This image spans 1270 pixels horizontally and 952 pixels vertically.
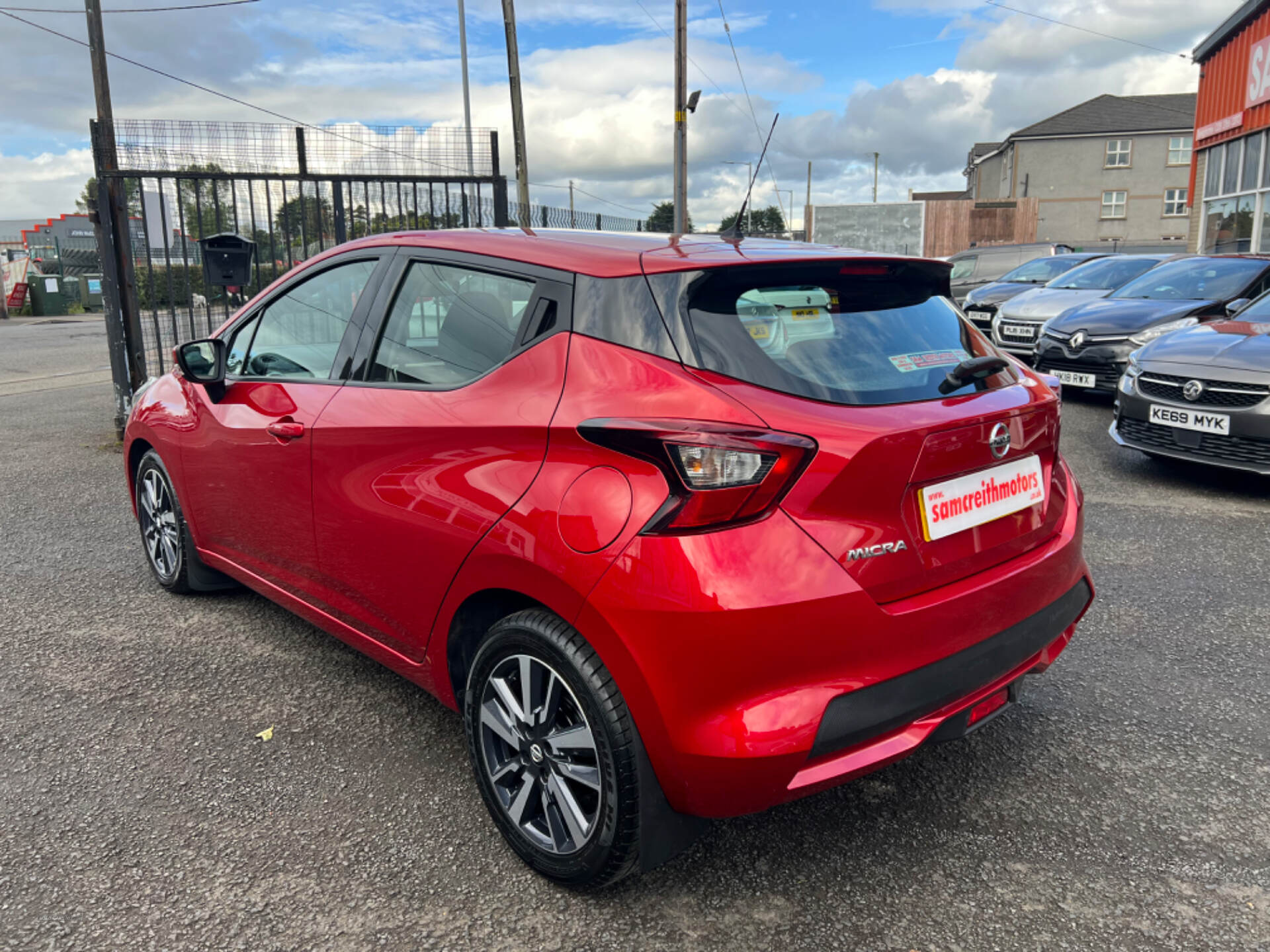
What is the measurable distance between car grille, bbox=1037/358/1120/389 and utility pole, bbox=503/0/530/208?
30.6ft

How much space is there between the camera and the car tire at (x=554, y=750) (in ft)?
6.73

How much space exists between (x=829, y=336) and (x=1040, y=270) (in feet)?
43.8

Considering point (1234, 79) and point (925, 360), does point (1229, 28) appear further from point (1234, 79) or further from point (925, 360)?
point (925, 360)

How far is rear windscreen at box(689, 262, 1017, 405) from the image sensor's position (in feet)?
6.93

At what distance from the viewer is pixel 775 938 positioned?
2115 mm

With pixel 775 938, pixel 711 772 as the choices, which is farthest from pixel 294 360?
pixel 775 938

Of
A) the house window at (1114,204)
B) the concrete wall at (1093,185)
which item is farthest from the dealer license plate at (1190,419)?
the house window at (1114,204)

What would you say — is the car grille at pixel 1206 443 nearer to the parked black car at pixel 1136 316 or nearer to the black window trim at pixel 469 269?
the parked black car at pixel 1136 316

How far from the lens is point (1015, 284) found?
13.7m

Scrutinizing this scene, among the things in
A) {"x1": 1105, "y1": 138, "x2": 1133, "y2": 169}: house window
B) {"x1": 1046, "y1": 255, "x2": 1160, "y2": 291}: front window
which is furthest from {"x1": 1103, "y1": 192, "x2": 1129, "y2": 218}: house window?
{"x1": 1046, "y1": 255, "x2": 1160, "y2": 291}: front window

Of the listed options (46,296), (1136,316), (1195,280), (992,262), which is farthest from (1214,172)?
(46,296)

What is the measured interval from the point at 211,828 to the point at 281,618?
1.60m

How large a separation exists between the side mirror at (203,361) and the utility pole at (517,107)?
12.5m

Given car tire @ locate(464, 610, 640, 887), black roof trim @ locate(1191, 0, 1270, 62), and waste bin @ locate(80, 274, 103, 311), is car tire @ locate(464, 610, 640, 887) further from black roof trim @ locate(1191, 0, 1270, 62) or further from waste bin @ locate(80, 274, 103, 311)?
waste bin @ locate(80, 274, 103, 311)
